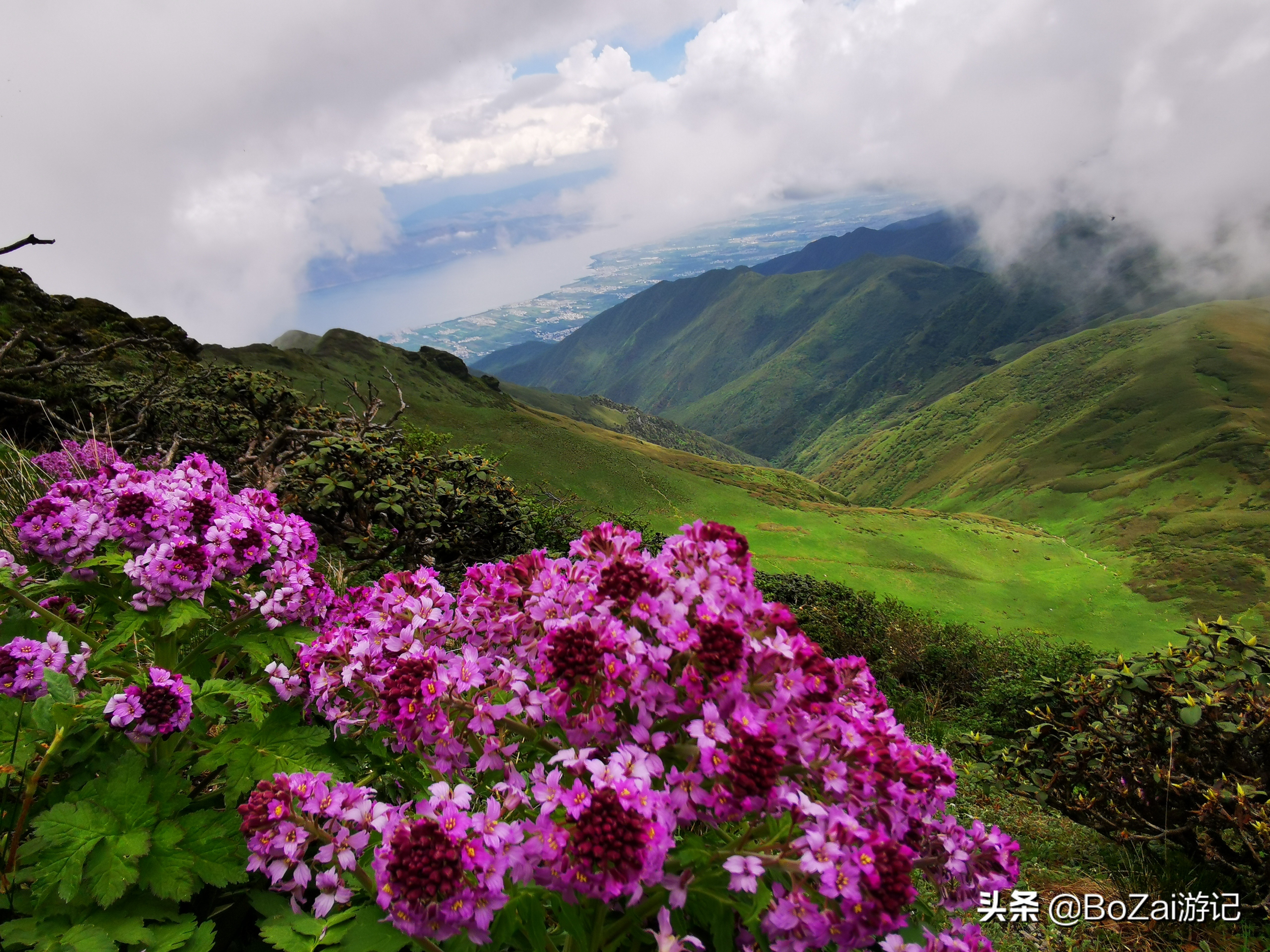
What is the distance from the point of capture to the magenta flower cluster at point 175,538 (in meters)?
3.10

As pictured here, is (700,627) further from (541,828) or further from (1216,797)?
(1216,797)

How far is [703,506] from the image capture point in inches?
2287

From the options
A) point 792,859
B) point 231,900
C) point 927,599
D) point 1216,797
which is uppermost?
point 792,859

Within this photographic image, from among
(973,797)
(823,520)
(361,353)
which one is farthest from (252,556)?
(361,353)

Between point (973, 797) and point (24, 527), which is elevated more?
point (24, 527)

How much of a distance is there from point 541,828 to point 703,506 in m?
56.6

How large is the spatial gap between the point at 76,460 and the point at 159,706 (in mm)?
5261

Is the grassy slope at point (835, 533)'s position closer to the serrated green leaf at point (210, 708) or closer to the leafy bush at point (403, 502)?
the leafy bush at point (403, 502)

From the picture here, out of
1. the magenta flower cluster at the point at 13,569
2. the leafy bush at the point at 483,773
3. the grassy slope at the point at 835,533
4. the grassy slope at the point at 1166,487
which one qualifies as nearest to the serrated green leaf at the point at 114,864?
the leafy bush at the point at 483,773

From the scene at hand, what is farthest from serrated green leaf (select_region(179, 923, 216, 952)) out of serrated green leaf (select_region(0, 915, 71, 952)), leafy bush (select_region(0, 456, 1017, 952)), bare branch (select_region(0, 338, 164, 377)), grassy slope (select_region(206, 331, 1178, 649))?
grassy slope (select_region(206, 331, 1178, 649))

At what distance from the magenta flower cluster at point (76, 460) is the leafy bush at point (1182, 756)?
375 inches

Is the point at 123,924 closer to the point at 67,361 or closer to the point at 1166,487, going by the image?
the point at 67,361

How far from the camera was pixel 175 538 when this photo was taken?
10.4ft

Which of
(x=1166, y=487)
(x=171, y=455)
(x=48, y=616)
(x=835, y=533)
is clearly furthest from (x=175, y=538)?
(x=1166, y=487)
